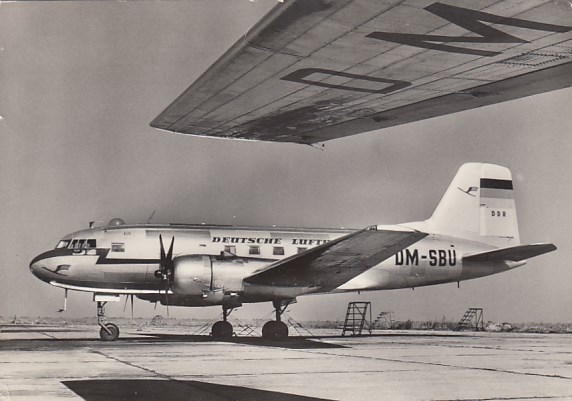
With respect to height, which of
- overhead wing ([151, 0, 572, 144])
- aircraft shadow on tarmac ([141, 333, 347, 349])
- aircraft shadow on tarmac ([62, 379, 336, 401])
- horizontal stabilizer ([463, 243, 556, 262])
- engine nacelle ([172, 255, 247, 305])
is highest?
overhead wing ([151, 0, 572, 144])

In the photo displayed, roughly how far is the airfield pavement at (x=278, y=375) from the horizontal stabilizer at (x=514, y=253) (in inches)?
276

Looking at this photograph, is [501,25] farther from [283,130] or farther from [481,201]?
[481,201]

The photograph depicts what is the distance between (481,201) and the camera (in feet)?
75.1

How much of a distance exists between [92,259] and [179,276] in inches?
139

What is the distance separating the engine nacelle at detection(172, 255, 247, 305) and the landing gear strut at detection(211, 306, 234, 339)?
3.01 m

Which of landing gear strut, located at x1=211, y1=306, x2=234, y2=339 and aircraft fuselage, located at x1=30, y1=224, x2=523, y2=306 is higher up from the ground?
aircraft fuselage, located at x1=30, y1=224, x2=523, y2=306

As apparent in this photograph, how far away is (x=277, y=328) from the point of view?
18969 millimetres

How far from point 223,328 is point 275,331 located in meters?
2.04

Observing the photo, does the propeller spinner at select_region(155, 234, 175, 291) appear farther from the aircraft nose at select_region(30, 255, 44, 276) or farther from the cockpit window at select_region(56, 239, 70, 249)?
the aircraft nose at select_region(30, 255, 44, 276)

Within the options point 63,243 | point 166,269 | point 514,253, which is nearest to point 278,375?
point 166,269

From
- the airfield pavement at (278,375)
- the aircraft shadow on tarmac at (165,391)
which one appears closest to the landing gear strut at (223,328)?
the airfield pavement at (278,375)

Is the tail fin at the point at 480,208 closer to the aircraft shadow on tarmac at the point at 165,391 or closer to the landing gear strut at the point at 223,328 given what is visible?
the landing gear strut at the point at 223,328

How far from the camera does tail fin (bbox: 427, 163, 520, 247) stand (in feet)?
73.4

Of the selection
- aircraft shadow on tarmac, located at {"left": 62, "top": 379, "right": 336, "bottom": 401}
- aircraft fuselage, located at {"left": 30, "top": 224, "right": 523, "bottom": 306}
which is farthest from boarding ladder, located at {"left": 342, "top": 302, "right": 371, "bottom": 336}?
aircraft shadow on tarmac, located at {"left": 62, "top": 379, "right": 336, "bottom": 401}
